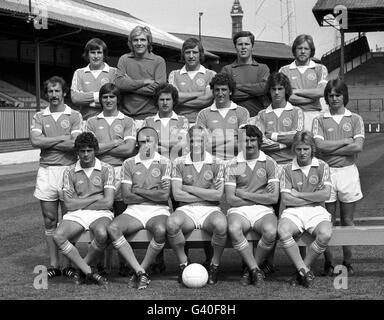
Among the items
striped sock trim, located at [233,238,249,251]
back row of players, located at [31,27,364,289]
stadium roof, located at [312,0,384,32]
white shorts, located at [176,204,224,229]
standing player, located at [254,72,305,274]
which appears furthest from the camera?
stadium roof, located at [312,0,384,32]

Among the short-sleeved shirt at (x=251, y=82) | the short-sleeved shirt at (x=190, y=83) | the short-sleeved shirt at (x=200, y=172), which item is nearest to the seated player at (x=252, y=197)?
the short-sleeved shirt at (x=200, y=172)

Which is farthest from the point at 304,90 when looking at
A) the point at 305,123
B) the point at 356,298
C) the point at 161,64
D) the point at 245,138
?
the point at 356,298

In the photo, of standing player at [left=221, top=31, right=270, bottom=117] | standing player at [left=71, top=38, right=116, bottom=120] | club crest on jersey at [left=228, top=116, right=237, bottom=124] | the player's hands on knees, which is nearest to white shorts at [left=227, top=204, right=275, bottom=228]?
the player's hands on knees

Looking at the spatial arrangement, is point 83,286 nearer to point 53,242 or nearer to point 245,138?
point 53,242

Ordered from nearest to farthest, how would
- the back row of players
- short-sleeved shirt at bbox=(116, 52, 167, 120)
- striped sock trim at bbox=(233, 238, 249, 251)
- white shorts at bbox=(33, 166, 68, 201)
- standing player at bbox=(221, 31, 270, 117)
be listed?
striped sock trim at bbox=(233, 238, 249, 251) < the back row of players < white shorts at bbox=(33, 166, 68, 201) < standing player at bbox=(221, 31, 270, 117) < short-sleeved shirt at bbox=(116, 52, 167, 120)

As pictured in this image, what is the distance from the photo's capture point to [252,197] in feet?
21.6

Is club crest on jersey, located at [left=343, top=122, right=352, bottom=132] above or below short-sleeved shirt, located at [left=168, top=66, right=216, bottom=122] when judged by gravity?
below

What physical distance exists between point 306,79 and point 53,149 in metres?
2.52

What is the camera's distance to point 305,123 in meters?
7.23

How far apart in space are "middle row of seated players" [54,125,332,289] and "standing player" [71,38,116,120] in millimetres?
758

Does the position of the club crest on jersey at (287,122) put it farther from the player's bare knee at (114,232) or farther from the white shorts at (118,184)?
the player's bare knee at (114,232)

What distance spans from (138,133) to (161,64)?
3.12ft

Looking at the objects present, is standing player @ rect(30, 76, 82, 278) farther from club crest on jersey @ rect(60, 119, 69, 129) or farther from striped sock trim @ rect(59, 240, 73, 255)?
striped sock trim @ rect(59, 240, 73, 255)

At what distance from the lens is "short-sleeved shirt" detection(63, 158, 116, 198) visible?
6727mm
